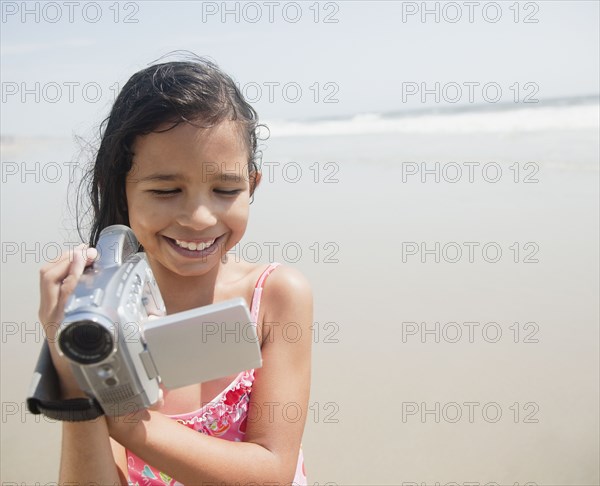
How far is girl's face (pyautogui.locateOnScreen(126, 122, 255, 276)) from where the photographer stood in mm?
1740

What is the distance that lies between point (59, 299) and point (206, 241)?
0.53 meters

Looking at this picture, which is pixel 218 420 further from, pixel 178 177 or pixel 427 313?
pixel 427 313

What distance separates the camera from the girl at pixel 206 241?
173 cm

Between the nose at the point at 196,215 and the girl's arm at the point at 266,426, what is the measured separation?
11.7 inches

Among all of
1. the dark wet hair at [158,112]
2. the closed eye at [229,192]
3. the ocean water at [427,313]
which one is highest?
the dark wet hair at [158,112]

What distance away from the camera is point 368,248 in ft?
14.9

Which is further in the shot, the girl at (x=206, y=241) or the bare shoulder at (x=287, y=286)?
the bare shoulder at (x=287, y=286)

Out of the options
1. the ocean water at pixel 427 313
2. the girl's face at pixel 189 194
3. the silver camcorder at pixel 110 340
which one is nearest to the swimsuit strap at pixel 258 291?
the girl's face at pixel 189 194

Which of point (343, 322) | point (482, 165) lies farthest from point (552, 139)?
point (343, 322)

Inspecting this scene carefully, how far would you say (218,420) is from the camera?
1.88m

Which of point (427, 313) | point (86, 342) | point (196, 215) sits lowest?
point (427, 313)

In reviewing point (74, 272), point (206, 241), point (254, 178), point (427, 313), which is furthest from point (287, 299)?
point (427, 313)

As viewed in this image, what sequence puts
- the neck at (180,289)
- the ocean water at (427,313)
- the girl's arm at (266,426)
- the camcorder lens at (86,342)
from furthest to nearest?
the ocean water at (427,313) → the neck at (180,289) → the girl's arm at (266,426) → the camcorder lens at (86,342)

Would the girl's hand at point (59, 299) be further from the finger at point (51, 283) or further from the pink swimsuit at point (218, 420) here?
the pink swimsuit at point (218, 420)
